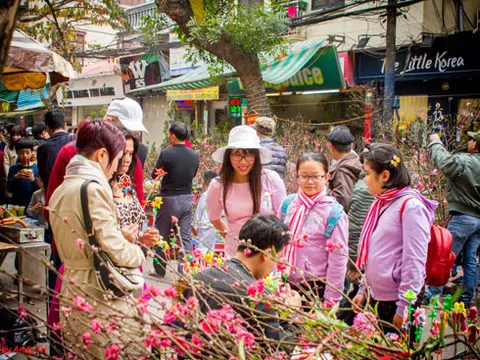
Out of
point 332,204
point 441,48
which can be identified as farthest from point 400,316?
point 441,48

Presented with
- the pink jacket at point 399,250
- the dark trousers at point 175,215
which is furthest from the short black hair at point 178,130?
the pink jacket at point 399,250

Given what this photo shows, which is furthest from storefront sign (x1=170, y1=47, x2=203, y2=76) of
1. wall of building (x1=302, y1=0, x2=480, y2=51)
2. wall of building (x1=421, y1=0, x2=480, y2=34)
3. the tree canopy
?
the tree canopy

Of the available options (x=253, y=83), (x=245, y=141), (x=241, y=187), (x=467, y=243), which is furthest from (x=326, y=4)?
(x=241, y=187)

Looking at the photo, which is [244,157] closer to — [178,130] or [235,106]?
[178,130]

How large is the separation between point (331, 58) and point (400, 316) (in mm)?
10296

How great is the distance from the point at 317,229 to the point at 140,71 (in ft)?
56.0

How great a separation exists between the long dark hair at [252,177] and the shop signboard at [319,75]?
903 cm

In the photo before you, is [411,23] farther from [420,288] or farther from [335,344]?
[335,344]

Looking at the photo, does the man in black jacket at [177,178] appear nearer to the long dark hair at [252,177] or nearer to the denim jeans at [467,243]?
the long dark hair at [252,177]

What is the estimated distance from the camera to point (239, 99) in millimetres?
15219

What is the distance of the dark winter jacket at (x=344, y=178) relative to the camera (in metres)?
4.89

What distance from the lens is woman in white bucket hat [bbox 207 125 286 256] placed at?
395cm

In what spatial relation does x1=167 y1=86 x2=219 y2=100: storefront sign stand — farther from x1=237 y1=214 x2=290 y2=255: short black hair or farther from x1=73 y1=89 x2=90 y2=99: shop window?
x1=237 y1=214 x2=290 y2=255: short black hair

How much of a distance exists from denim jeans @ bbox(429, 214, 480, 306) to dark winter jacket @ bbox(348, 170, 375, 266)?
1489mm
